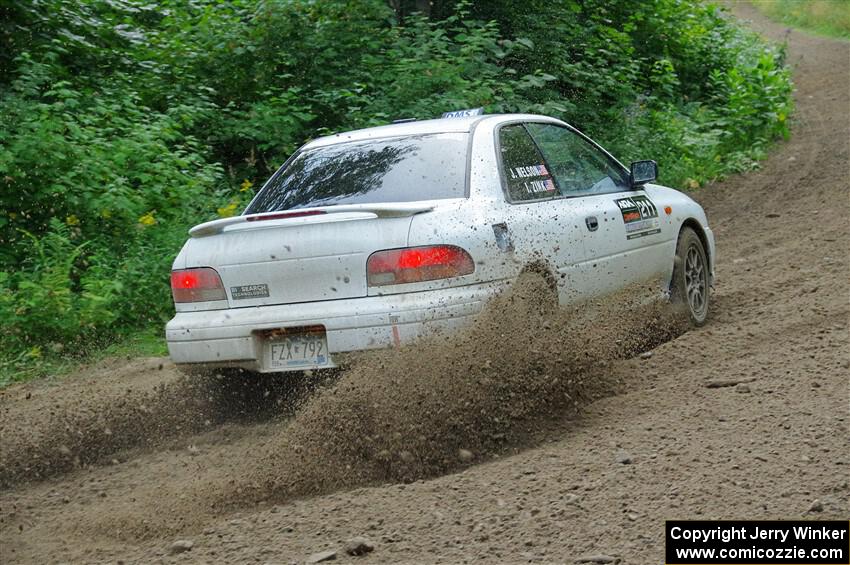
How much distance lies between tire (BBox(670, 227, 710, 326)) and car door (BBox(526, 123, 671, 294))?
181mm

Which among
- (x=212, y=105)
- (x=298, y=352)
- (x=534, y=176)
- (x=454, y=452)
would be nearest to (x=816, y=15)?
(x=212, y=105)

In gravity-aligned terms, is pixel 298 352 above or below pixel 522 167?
below

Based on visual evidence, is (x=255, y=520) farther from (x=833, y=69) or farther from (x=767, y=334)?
(x=833, y=69)

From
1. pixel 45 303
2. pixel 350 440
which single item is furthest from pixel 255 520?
pixel 45 303

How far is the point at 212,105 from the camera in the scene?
37.6 ft

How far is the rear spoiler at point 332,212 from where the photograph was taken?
536 centimetres

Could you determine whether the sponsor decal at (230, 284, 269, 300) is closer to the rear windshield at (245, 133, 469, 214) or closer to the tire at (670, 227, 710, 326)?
the rear windshield at (245, 133, 469, 214)

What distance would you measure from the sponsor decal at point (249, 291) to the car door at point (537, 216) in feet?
4.19

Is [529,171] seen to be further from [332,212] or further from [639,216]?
[332,212]

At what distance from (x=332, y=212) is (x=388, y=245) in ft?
1.24

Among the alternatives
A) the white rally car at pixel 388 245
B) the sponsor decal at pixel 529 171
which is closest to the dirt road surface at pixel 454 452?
the white rally car at pixel 388 245

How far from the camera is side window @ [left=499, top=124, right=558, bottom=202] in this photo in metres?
5.96

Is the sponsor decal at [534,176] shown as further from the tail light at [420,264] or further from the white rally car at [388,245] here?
the tail light at [420,264]

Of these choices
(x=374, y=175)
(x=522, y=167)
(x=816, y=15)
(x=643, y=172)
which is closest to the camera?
(x=374, y=175)
